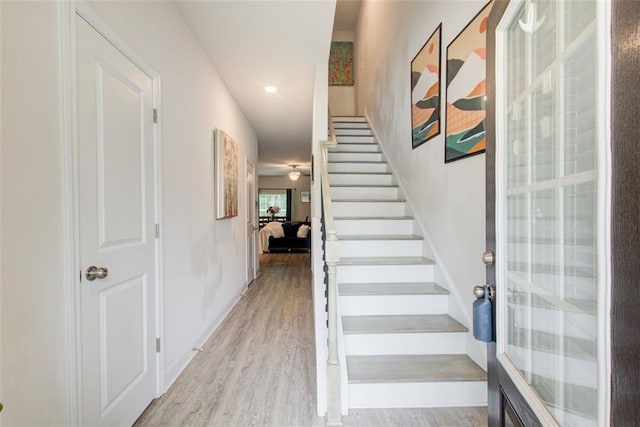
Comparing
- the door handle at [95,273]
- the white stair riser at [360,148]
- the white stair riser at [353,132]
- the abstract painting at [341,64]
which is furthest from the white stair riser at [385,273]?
the abstract painting at [341,64]

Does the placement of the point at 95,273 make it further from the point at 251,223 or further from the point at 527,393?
the point at 251,223

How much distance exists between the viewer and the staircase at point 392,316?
1.78m

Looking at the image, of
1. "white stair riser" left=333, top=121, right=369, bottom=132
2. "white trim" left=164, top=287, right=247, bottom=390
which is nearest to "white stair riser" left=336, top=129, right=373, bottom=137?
"white stair riser" left=333, top=121, right=369, bottom=132

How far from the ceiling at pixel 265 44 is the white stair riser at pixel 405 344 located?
2281mm

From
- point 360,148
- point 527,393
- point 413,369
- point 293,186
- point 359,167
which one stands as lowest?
point 413,369

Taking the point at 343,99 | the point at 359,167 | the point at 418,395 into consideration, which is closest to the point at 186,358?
the point at 418,395

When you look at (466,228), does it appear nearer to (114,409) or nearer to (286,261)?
(114,409)

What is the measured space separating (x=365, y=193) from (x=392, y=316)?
1.56 meters

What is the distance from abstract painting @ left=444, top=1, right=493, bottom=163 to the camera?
1866 millimetres

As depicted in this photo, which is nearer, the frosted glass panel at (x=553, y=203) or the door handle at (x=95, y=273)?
the frosted glass panel at (x=553, y=203)

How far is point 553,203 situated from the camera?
70 cm

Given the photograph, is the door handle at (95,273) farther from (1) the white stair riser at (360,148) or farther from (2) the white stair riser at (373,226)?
(1) the white stair riser at (360,148)

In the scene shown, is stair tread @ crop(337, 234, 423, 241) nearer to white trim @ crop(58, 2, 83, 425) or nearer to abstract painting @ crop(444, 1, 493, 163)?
abstract painting @ crop(444, 1, 493, 163)

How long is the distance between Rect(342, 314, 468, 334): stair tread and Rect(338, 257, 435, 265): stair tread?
1.41 ft
